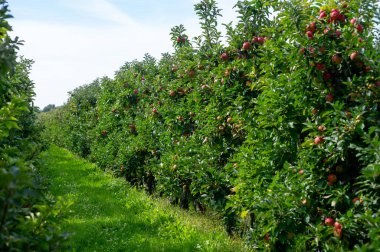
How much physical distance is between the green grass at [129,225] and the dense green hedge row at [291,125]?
0.63 meters

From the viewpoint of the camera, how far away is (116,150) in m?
14.5

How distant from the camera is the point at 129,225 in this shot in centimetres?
705

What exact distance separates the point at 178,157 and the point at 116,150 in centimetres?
605

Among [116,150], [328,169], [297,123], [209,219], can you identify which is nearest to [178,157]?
[209,219]

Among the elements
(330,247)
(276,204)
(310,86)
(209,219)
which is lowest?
(209,219)

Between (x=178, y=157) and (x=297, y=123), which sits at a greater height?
(x=297, y=123)

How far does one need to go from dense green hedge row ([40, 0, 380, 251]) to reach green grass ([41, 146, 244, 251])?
633mm

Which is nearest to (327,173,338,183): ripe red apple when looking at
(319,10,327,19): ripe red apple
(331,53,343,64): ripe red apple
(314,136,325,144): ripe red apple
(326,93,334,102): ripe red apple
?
(314,136,325,144): ripe red apple

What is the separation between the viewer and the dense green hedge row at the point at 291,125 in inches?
164

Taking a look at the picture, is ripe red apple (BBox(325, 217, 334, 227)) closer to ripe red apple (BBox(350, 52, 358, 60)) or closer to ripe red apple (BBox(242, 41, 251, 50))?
ripe red apple (BBox(350, 52, 358, 60))

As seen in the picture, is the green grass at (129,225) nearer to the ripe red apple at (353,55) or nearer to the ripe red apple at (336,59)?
the ripe red apple at (336,59)

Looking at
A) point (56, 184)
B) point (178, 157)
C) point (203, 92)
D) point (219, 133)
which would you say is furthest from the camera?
point (56, 184)

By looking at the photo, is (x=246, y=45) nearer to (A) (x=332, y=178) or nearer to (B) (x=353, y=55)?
(B) (x=353, y=55)

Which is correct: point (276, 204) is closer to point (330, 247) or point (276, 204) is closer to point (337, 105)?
point (330, 247)
